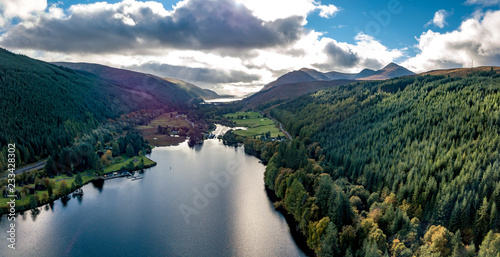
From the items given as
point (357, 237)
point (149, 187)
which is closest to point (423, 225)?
point (357, 237)

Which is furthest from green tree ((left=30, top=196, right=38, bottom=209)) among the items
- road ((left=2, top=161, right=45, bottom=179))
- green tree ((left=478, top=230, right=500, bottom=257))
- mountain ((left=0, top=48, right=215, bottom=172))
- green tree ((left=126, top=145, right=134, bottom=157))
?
green tree ((left=478, top=230, right=500, bottom=257))

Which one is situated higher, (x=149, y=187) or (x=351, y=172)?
(x=351, y=172)

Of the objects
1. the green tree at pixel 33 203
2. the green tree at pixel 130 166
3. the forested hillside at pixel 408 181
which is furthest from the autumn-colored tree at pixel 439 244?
the green tree at pixel 130 166

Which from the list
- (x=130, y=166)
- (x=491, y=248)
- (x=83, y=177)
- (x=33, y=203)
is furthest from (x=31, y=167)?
(x=491, y=248)

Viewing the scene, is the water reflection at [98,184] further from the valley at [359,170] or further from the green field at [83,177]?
the green field at [83,177]

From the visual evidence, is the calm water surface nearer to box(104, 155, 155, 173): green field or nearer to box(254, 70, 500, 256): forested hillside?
box(254, 70, 500, 256): forested hillside

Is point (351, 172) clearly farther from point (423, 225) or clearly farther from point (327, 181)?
point (423, 225)

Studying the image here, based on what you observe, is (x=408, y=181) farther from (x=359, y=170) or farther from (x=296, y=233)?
(x=296, y=233)
